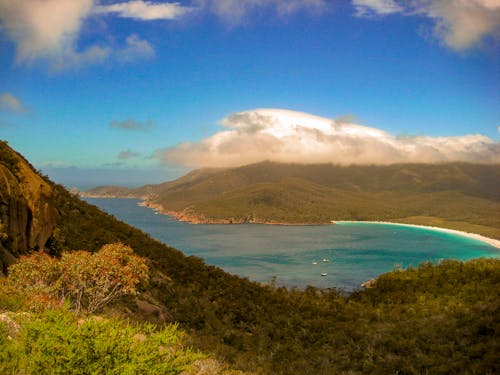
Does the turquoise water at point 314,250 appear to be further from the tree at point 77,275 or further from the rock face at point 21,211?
the tree at point 77,275

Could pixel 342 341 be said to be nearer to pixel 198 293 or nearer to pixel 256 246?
pixel 198 293

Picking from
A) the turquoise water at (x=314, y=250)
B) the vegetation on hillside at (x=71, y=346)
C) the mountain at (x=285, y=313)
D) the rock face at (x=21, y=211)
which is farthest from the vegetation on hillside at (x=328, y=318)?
the turquoise water at (x=314, y=250)

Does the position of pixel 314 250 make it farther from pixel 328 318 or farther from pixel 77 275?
pixel 77 275

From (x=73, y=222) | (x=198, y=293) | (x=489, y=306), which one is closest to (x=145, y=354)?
(x=489, y=306)

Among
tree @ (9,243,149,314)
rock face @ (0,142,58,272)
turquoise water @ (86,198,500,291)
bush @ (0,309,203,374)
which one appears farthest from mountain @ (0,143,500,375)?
turquoise water @ (86,198,500,291)

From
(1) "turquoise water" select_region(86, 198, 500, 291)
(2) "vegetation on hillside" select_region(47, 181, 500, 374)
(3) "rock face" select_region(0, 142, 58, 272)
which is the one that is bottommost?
(1) "turquoise water" select_region(86, 198, 500, 291)

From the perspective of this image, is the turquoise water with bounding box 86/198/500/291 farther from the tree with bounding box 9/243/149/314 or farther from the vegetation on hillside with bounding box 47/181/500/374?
the tree with bounding box 9/243/149/314

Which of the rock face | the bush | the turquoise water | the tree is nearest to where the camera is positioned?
the bush

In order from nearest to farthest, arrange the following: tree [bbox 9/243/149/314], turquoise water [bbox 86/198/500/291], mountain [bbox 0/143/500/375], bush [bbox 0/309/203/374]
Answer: bush [bbox 0/309/203/374] → tree [bbox 9/243/149/314] → mountain [bbox 0/143/500/375] → turquoise water [bbox 86/198/500/291]
